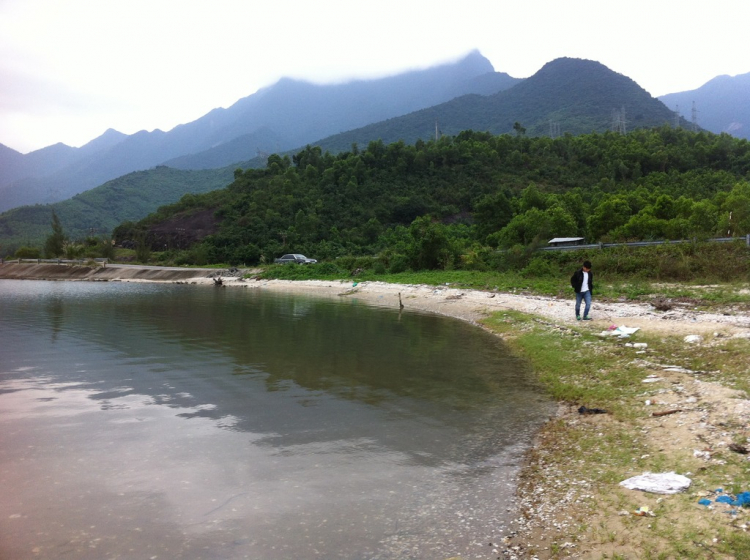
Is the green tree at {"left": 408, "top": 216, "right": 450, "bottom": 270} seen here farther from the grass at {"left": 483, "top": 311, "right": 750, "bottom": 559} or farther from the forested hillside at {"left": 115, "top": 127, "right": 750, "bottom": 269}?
the grass at {"left": 483, "top": 311, "right": 750, "bottom": 559}

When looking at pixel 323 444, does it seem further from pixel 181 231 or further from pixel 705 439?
pixel 181 231

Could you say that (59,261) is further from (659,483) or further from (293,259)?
(659,483)

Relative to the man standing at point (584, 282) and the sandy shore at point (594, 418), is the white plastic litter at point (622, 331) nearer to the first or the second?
the sandy shore at point (594, 418)

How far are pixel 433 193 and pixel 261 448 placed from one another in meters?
93.6

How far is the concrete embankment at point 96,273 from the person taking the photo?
75.9 meters

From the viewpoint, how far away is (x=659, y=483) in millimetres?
7207

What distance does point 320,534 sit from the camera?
23.1ft

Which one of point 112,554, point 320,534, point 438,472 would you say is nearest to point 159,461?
point 112,554

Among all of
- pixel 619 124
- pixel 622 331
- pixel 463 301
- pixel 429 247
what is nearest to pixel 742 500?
pixel 622 331

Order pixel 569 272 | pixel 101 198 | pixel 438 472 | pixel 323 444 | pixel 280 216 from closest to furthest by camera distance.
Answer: pixel 438 472 → pixel 323 444 → pixel 569 272 → pixel 280 216 → pixel 101 198

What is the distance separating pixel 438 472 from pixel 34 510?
6637 millimetres

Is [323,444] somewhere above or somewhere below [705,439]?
below

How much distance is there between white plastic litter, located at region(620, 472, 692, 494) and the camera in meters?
6.98

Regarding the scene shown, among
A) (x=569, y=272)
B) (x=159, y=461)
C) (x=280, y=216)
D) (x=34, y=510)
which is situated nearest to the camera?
(x=34, y=510)
